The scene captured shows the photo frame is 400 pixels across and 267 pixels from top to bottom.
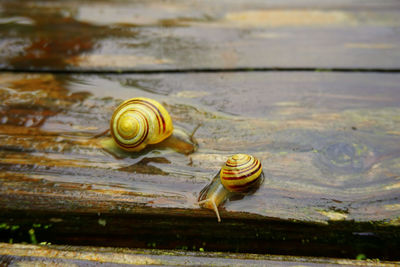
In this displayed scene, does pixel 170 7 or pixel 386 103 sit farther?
pixel 170 7

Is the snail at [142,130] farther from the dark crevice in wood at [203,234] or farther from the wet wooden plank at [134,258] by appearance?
the wet wooden plank at [134,258]

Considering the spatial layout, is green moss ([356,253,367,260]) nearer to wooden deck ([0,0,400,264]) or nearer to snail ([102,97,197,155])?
wooden deck ([0,0,400,264])

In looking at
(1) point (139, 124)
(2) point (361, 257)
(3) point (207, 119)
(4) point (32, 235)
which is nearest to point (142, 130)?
(1) point (139, 124)

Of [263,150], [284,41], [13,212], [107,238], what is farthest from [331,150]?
[13,212]

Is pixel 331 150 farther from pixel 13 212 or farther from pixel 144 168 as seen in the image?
pixel 13 212

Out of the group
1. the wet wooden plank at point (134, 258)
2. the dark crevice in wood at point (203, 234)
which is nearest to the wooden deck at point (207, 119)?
the dark crevice in wood at point (203, 234)
